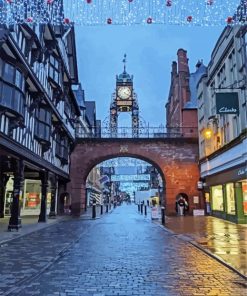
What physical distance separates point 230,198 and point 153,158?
1224 centimetres

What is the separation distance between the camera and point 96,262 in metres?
8.70

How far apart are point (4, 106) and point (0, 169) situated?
35.8ft

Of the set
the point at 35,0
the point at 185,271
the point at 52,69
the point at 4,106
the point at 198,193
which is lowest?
the point at 185,271

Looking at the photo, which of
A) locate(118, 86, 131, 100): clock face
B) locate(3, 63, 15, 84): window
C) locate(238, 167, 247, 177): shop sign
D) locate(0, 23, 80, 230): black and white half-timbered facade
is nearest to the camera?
locate(3, 63, 15, 84): window

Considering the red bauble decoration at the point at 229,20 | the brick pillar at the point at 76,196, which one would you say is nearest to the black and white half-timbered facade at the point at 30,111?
the brick pillar at the point at 76,196

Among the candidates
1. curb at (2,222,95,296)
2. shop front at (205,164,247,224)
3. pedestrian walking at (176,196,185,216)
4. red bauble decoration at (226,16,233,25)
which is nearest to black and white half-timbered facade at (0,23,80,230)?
curb at (2,222,95,296)

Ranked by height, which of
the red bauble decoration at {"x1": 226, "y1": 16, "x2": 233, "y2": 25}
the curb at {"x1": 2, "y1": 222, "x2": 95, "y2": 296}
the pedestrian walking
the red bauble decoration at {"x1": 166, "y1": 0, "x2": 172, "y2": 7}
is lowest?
the curb at {"x1": 2, "y1": 222, "x2": 95, "y2": 296}

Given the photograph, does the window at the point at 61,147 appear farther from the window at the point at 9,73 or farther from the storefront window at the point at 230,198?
the storefront window at the point at 230,198

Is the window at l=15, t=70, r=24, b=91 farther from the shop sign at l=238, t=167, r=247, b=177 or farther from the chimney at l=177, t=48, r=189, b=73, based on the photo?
the chimney at l=177, t=48, r=189, b=73

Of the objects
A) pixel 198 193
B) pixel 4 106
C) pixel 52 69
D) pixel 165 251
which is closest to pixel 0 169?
pixel 52 69

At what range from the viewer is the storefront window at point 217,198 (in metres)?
25.2

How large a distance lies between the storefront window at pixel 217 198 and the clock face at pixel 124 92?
1535 cm

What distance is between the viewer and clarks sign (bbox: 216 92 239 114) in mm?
15211

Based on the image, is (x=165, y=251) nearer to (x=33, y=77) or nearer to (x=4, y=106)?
(x=4, y=106)
